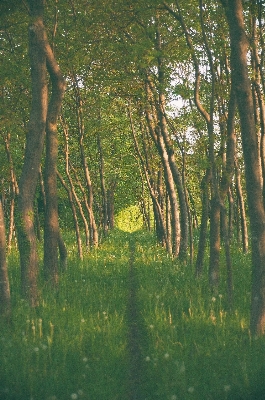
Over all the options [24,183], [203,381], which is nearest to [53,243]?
[24,183]

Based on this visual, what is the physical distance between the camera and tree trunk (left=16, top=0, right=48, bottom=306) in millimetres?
11727

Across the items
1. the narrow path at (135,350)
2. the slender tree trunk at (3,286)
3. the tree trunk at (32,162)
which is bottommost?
the narrow path at (135,350)

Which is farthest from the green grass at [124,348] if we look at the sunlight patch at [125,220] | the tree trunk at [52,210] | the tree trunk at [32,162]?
the sunlight patch at [125,220]

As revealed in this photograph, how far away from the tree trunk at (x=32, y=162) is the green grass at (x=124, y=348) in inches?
20.7

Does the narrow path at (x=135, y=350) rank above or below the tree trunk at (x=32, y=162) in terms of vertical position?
below

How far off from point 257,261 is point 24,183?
17.3 ft

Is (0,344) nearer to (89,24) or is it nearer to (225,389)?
(225,389)

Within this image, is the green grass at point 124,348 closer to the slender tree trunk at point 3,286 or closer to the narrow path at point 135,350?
the narrow path at point 135,350

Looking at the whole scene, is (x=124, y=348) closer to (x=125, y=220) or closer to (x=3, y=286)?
(x=3, y=286)

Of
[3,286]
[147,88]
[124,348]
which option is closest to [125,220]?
[147,88]

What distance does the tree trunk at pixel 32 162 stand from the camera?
38.5ft

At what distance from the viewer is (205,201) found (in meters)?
14.7

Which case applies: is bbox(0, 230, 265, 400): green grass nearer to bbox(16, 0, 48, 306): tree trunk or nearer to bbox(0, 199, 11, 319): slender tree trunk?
bbox(0, 199, 11, 319): slender tree trunk

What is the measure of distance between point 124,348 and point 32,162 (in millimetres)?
5273
